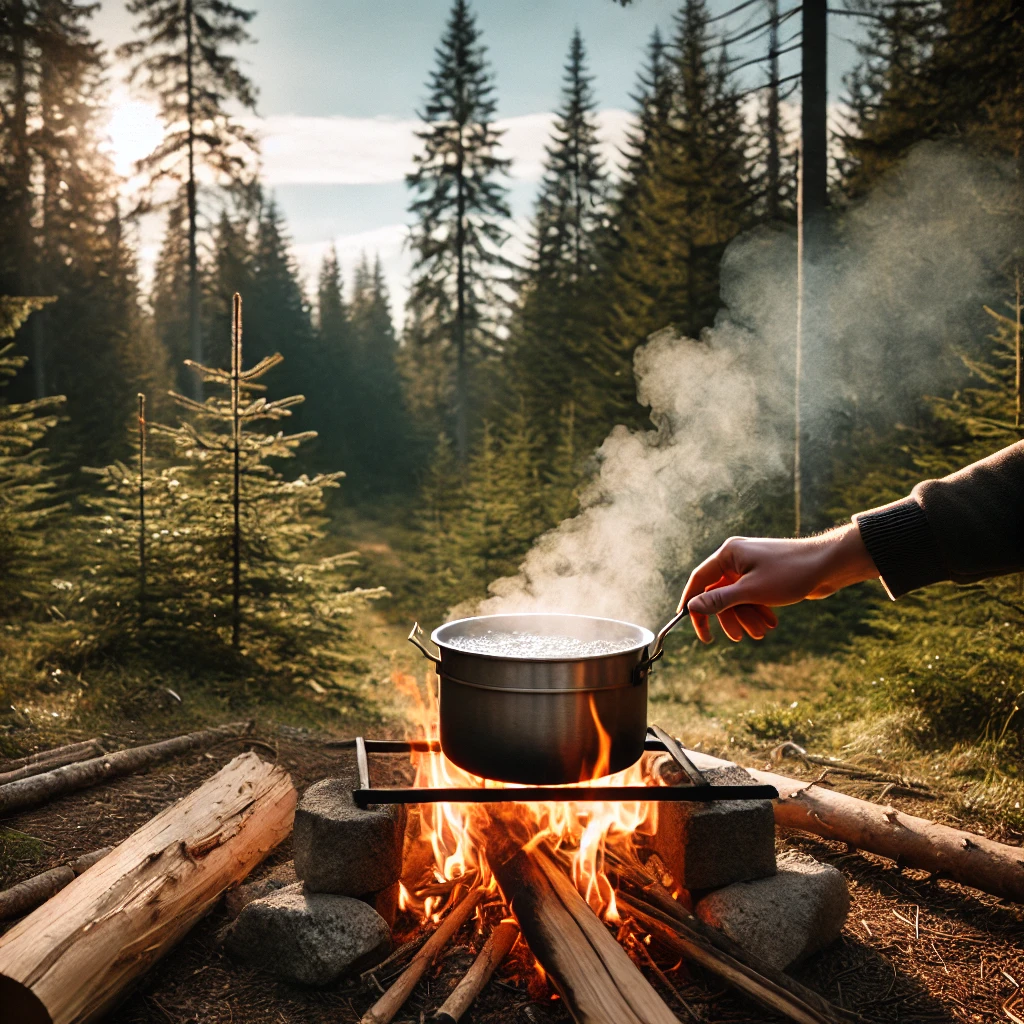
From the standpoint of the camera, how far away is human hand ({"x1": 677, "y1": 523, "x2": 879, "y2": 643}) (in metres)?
2.15

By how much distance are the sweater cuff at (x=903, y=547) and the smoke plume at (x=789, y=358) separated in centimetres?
541

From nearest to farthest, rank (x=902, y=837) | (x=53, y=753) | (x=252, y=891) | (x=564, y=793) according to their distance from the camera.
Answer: (x=564, y=793) < (x=252, y=891) < (x=902, y=837) < (x=53, y=753)

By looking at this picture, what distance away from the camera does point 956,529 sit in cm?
194

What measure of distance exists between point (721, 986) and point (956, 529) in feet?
5.83

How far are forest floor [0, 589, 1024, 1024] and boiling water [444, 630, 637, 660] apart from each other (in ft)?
3.64

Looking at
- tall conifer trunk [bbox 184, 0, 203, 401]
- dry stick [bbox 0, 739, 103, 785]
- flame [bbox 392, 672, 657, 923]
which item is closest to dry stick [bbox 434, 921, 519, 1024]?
flame [bbox 392, 672, 657, 923]

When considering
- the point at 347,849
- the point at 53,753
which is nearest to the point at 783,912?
the point at 347,849

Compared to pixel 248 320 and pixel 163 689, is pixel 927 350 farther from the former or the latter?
pixel 248 320

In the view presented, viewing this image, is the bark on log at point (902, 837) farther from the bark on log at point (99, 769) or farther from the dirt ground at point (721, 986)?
the bark on log at point (99, 769)

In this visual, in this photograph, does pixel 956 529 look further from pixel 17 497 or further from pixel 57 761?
pixel 17 497

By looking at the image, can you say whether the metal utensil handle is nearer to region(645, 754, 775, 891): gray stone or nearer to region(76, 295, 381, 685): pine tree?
region(645, 754, 775, 891): gray stone

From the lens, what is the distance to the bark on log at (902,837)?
10.7ft

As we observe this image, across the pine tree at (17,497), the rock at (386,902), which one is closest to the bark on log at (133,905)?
the rock at (386,902)

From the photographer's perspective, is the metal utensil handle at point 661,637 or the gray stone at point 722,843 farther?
the gray stone at point 722,843
